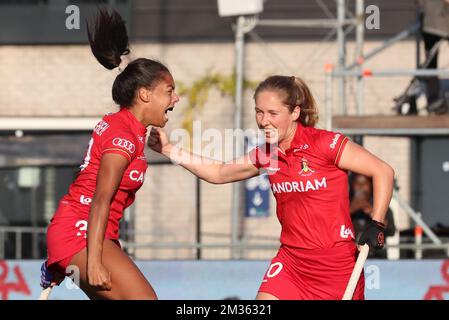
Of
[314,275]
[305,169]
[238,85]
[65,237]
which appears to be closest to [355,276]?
[314,275]

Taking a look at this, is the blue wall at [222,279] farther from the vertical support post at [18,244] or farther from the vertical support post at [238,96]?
the vertical support post at [238,96]

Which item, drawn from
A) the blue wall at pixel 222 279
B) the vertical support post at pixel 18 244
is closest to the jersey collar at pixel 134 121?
the blue wall at pixel 222 279

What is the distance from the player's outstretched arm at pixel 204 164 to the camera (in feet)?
23.6

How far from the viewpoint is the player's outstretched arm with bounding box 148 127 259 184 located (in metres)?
7.19

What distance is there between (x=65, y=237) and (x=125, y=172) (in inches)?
18.6

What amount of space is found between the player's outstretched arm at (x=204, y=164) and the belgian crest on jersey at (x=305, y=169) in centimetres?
60

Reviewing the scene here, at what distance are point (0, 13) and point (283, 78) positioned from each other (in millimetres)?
11437

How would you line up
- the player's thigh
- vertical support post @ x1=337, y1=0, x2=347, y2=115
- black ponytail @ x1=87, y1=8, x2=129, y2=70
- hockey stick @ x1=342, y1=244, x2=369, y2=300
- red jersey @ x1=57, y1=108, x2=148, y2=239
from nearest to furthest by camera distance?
the player's thigh, red jersey @ x1=57, y1=108, x2=148, y2=239, hockey stick @ x1=342, y1=244, x2=369, y2=300, black ponytail @ x1=87, y1=8, x2=129, y2=70, vertical support post @ x1=337, y1=0, x2=347, y2=115

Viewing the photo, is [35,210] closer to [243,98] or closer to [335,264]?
[243,98]

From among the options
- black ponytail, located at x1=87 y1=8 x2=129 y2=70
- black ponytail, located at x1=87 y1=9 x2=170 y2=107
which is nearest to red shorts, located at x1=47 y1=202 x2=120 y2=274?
black ponytail, located at x1=87 y1=9 x2=170 y2=107

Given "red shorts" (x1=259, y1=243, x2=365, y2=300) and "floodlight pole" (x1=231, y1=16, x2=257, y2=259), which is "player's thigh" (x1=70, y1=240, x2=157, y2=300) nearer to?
"red shorts" (x1=259, y1=243, x2=365, y2=300)

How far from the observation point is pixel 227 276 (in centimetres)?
1065

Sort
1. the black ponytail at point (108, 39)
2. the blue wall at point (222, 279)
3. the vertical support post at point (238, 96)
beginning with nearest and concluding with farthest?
the black ponytail at point (108, 39)
the blue wall at point (222, 279)
the vertical support post at point (238, 96)

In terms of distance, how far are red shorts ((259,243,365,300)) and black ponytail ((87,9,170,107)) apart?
1.28 meters
